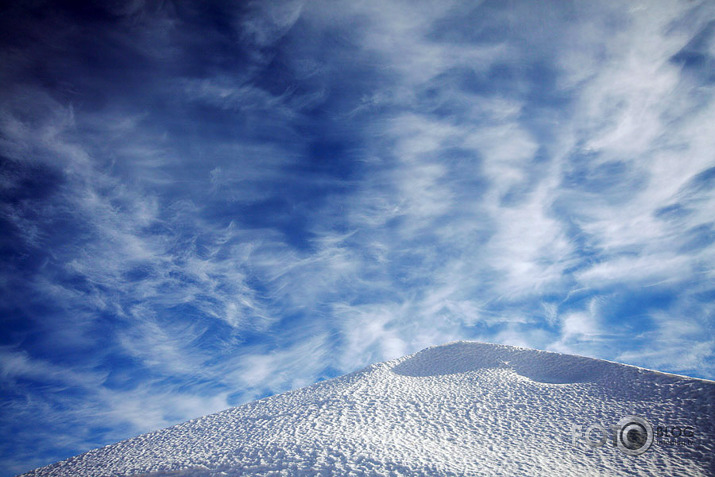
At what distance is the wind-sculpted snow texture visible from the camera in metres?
3.14

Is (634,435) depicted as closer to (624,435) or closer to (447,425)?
(624,435)

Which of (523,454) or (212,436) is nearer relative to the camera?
(523,454)

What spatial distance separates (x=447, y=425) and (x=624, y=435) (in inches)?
67.3

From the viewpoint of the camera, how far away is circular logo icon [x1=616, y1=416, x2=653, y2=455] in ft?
10.3

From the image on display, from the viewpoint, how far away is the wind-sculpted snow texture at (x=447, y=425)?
3.14 metres

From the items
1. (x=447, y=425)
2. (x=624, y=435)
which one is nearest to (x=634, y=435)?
(x=624, y=435)

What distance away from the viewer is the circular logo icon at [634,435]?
3139 mm

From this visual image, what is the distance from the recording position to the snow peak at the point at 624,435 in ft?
10.4

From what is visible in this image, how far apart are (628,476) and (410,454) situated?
1.82m

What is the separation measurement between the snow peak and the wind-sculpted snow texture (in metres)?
0.06

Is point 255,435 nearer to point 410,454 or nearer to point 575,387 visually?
point 410,454

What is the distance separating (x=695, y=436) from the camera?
3.00 metres

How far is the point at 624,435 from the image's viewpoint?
330 centimetres

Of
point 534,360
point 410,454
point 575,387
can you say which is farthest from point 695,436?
point 410,454
